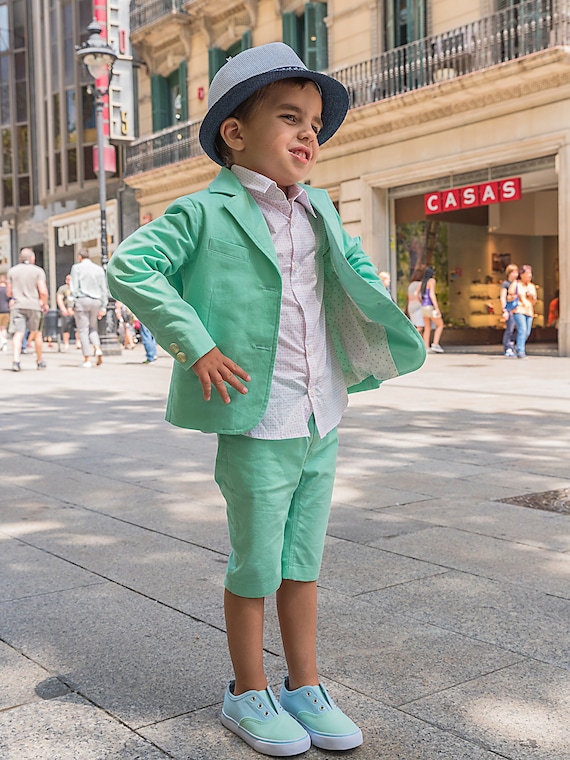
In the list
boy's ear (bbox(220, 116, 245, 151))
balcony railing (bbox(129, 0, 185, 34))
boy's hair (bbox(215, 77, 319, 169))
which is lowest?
boy's ear (bbox(220, 116, 245, 151))

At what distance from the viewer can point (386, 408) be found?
914 cm

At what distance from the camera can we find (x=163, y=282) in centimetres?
218

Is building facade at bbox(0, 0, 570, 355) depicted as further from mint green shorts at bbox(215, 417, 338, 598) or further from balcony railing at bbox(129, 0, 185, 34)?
mint green shorts at bbox(215, 417, 338, 598)

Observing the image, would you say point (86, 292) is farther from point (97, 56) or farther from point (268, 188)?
point (268, 188)

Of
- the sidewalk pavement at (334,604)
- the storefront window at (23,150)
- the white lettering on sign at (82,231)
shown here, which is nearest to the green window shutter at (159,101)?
the white lettering on sign at (82,231)

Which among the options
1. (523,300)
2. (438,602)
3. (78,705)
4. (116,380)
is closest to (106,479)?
(438,602)

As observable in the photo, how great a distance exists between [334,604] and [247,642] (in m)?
0.96

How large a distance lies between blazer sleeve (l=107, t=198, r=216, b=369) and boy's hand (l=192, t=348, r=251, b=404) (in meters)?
0.02

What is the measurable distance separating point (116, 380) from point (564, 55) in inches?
357

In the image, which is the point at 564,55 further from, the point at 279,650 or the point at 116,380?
the point at 279,650

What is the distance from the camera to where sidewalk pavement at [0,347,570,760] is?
2.29 metres

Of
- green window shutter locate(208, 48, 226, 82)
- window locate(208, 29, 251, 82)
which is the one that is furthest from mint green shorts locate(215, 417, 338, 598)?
green window shutter locate(208, 48, 226, 82)

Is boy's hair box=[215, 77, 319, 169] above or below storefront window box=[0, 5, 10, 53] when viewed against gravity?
→ below

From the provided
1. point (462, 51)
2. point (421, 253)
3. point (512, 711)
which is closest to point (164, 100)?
point (421, 253)
